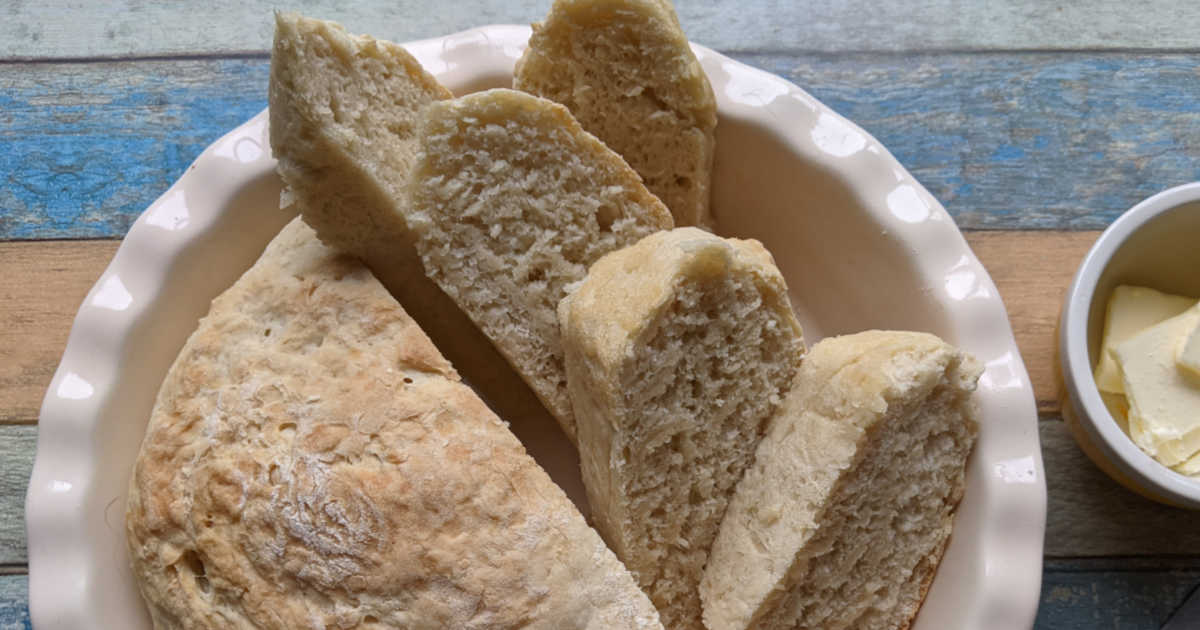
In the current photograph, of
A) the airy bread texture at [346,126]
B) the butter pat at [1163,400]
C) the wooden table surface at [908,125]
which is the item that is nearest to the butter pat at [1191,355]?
the butter pat at [1163,400]

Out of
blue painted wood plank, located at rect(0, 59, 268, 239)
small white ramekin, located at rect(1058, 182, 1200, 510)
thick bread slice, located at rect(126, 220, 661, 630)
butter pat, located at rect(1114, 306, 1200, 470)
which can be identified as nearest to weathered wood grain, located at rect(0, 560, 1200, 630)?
small white ramekin, located at rect(1058, 182, 1200, 510)

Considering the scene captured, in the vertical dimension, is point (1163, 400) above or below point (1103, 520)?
above

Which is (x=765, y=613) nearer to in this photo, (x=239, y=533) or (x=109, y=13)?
(x=239, y=533)

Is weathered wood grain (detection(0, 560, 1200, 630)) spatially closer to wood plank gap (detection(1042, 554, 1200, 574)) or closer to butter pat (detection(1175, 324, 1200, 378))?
wood plank gap (detection(1042, 554, 1200, 574))

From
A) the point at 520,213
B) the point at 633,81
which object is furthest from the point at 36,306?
the point at 633,81

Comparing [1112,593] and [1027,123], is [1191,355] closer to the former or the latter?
[1112,593]

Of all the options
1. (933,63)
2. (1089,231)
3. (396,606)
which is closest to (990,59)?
(933,63)
